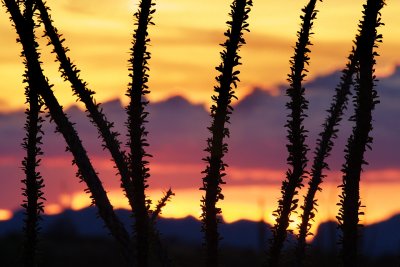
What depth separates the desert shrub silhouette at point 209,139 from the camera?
9.05 m

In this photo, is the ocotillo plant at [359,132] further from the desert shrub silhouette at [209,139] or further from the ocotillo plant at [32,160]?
the ocotillo plant at [32,160]

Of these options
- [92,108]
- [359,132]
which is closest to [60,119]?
[92,108]

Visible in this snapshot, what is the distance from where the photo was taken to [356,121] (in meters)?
9.02

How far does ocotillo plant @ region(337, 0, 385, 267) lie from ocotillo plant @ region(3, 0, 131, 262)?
2805mm

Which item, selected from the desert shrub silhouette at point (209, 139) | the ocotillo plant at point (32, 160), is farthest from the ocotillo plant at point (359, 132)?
the ocotillo plant at point (32, 160)

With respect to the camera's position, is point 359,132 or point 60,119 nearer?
point 359,132

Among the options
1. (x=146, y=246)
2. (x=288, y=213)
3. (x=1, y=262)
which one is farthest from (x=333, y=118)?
(x=1, y=262)

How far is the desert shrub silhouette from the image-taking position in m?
9.05

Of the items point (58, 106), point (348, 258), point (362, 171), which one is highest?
point (58, 106)

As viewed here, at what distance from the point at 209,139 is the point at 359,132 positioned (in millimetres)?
1528

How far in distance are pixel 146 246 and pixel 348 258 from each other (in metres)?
2.41

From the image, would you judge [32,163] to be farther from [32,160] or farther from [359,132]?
[359,132]

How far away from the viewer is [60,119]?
1040cm

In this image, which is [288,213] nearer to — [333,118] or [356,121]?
[356,121]
